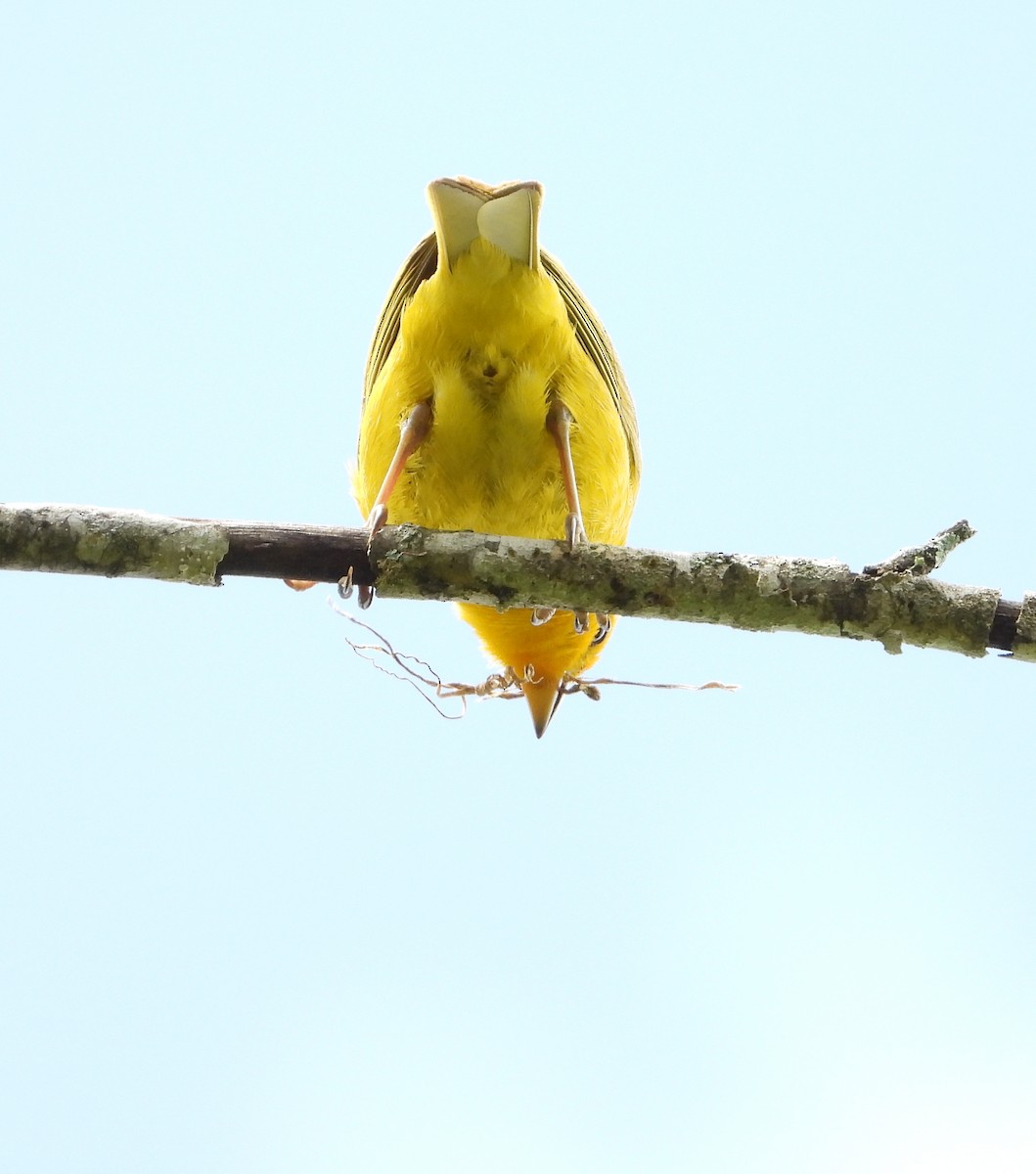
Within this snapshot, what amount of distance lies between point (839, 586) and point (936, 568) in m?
0.28

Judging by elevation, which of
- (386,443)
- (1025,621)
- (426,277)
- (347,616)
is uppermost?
(426,277)

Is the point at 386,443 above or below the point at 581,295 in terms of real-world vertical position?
below

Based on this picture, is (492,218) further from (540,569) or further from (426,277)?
(540,569)

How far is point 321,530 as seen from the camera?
329 centimetres

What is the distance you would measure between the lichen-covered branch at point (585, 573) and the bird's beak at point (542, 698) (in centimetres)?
133

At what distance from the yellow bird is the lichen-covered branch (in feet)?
2.04

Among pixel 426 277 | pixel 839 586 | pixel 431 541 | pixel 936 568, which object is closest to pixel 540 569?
pixel 431 541

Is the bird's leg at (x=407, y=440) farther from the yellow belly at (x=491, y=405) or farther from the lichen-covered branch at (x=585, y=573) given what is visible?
the lichen-covered branch at (x=585, y=573)

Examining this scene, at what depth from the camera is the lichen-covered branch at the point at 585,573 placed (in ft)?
10.5

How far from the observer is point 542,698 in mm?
4648

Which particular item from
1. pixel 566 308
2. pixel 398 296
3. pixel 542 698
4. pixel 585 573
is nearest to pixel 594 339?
pixel 566 308

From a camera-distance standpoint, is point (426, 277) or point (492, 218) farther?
point (426, 277)

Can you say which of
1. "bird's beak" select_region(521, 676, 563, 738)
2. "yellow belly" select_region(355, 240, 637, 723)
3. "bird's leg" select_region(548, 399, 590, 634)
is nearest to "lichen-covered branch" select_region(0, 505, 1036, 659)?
"bird's leg" select_region(548, 399, 590, 634)

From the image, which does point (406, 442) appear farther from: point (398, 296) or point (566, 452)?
point (398, 296)
